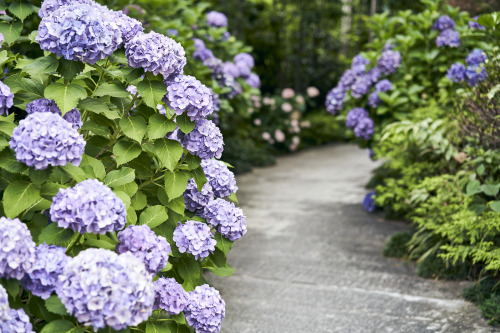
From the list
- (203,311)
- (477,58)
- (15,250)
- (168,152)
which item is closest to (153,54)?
(168,152)

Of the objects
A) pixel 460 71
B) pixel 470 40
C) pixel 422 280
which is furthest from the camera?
pixel 470 40

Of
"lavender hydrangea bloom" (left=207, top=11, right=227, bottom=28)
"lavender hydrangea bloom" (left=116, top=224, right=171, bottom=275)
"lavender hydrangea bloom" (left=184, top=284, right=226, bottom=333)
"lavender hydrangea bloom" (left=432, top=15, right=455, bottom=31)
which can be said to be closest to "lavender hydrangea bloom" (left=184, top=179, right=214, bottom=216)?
"lavender hydrangea bloom" (left=184, top=284, right=226, bottom=333)

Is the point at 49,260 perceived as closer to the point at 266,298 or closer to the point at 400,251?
the point at 266,298

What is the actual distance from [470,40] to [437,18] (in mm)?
421

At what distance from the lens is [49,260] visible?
198 centimetres

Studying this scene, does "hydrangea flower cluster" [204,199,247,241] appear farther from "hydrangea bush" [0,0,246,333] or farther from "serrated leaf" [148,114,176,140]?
"serrated leaf" [148,114,176,140]

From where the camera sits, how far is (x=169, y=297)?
236 cm

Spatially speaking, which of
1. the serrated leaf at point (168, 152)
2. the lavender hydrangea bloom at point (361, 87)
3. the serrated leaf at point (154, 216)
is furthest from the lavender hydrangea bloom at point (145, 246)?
the lavender hydrangea bloom at point (361, 87)

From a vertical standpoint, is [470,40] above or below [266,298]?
above

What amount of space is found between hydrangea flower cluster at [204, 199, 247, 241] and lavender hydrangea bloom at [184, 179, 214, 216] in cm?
3

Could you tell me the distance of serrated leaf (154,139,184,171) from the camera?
2.43 m

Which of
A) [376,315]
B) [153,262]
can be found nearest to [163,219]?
[153,262]

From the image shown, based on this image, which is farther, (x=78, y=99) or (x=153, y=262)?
(x=78, y=99)

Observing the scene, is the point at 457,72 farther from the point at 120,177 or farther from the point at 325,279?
the point at 120,177
